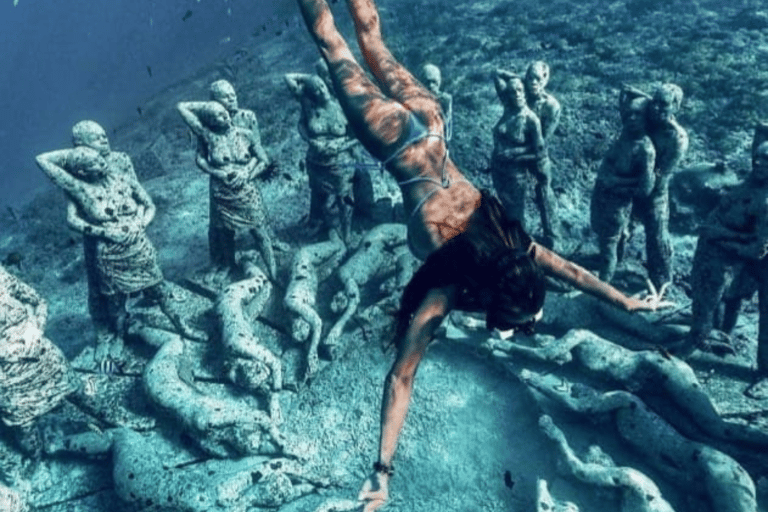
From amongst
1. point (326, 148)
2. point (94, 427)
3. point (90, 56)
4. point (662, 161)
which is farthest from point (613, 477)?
point (90, 56)

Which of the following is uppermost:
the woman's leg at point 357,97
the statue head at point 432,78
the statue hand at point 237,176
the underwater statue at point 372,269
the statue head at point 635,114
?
the woman's leg at point 357,97

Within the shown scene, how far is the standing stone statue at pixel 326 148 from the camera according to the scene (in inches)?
318

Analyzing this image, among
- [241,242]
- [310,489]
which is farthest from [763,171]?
[241,242]

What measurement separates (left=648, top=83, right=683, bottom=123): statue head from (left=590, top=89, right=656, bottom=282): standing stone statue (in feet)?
0.41

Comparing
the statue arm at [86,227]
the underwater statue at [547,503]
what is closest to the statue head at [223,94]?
the statue arm at [86,227]

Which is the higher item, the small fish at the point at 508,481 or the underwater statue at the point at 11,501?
the underwater statue at the point at 11,501

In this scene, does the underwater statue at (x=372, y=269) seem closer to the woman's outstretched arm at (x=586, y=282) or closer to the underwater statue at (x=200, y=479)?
the underwater statue at (x=200, y=479)

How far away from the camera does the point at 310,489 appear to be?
532cm

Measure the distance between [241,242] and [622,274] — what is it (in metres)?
5.62

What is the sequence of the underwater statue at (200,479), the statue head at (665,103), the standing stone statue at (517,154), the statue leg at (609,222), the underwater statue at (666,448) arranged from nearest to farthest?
the underwater statue at (666,448), the underwater statue at (200,479), the statue head at (665,103), the statue leg at (609,222), the standing stone statue at (517,154)

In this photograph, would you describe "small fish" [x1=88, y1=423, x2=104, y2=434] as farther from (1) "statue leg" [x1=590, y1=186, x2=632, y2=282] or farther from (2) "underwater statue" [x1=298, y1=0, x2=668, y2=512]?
(1) "statue leg" [x1=590, y1=186, x2=632, y2=282]

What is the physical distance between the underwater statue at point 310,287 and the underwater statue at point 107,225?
1.50m

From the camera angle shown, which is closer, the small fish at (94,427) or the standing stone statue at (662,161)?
the standing stone statue at (662,161)

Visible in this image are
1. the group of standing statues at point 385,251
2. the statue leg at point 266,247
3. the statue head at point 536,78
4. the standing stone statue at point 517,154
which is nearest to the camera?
the group of standing statues at point 385,251
